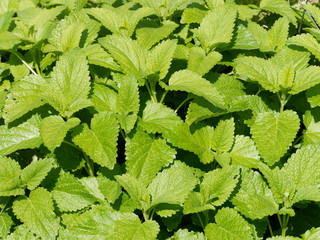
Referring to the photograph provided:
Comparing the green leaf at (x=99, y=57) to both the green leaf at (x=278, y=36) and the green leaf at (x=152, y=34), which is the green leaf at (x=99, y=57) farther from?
the green leaf at (x=278, y=36)

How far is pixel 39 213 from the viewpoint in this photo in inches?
90.2

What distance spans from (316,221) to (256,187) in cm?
49

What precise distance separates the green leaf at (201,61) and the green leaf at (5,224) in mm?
1534

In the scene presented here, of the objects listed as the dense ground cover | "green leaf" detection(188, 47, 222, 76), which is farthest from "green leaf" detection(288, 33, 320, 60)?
"green leaf" detection(188, 47, 222, 76)

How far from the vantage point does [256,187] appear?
239 centimetres

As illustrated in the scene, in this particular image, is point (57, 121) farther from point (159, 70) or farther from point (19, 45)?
point (19, 45)

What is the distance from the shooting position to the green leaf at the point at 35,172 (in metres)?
2.31

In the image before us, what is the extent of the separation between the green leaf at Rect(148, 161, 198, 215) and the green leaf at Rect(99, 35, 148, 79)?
0.69 meters

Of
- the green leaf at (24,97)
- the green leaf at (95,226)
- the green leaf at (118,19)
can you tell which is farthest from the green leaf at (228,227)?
the green leaf at (118,19)

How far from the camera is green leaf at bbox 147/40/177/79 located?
2.62 meters

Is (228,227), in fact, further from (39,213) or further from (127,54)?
(127,54)

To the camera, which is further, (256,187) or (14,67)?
(14,67)

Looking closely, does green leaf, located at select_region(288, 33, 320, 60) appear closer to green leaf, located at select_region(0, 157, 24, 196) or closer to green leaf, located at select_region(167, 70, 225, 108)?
green leaf, located at select_region(167, 70, 225, 108)

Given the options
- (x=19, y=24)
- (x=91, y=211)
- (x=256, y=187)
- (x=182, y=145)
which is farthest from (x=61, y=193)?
(x=19, y=24)
